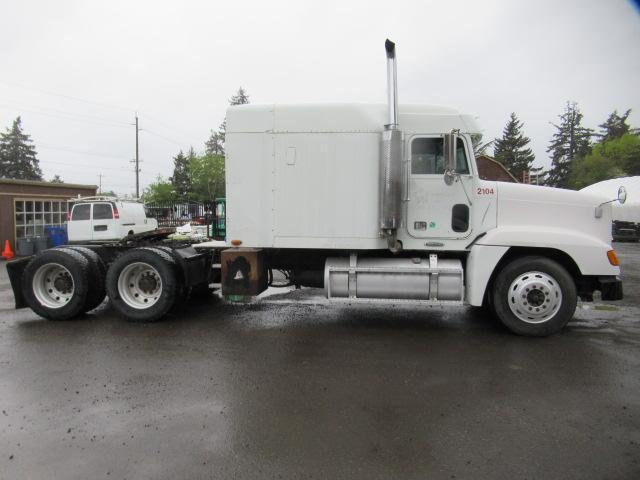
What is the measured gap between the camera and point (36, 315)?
7.99m

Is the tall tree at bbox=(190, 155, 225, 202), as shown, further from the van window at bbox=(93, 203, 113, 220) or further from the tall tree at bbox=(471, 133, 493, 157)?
the tall tree at bbox=(471, 133, 493, 157)

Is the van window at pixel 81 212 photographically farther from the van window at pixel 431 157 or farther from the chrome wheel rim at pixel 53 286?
the van window at pixel 431 157

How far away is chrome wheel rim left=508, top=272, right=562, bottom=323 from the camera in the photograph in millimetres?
6371

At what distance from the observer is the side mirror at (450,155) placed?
643cm

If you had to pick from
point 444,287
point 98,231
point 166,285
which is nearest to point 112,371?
point 166,285

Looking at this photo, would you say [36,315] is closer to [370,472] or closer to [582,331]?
[370,472]

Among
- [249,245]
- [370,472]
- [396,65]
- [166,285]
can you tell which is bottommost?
[370,472]

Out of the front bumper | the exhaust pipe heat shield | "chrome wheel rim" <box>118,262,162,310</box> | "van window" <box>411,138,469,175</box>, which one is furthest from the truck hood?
"chrome wheel rim" <box>118,262,162,310</box>

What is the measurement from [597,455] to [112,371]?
15.4ft

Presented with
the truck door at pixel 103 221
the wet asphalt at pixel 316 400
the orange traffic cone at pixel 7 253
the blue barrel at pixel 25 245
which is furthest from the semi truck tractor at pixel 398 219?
the orange traffic cone at pixel 7 253

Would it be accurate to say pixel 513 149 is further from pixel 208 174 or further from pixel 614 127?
pixel 208 174

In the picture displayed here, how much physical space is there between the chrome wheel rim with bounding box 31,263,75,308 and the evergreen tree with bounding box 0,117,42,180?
70.7 meters

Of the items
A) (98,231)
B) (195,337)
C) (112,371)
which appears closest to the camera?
(112,371)

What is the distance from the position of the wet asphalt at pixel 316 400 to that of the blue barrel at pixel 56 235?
49.0 ft
